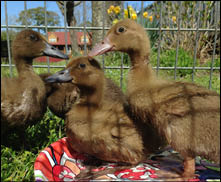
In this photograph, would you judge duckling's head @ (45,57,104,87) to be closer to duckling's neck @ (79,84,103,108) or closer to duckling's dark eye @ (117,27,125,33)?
duckling's neck @ (79,84,103,108)

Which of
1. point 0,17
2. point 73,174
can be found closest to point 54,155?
point 73,174

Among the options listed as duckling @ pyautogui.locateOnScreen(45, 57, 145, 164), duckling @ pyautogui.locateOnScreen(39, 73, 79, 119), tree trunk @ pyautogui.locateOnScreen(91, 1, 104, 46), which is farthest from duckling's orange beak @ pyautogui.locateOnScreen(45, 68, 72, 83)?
tree trunk @ pyautogui.locateOnScreen(91, 1, 104, 46)

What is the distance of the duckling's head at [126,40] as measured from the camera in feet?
5.19

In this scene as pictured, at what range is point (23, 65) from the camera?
1.56m

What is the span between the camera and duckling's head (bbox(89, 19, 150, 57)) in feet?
5.19

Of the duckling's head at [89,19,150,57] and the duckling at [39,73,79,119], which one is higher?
the duckling's head at [89,19,150,57]

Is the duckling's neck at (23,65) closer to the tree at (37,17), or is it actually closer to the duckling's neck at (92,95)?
the duckling's neck at (92,95)

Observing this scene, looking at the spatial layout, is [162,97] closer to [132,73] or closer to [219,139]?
[132,73]

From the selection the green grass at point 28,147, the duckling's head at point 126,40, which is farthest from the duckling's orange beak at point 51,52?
the green grass at point 28,147

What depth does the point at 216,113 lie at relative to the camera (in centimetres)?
131

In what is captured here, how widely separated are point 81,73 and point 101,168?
0.70 m

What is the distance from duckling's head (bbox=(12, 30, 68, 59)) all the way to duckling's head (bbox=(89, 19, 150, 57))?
30cm

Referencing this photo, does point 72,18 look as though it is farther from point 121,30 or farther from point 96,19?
point 121,30

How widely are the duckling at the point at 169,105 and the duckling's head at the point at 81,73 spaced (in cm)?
11
